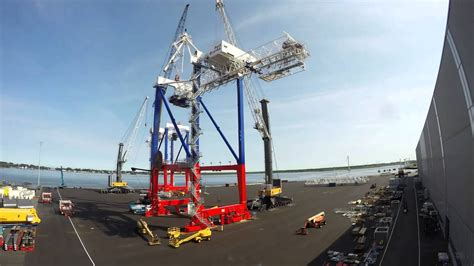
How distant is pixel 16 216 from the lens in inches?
1335

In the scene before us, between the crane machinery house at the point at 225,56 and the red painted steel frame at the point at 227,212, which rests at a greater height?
the crane machinery house at the point at 225,56

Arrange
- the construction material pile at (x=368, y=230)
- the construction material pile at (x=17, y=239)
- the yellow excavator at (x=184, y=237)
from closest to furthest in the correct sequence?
the construction material pile at (x=368, y=230) < the construction material pile at (x=17, y=239) < the yellow excavator at (x=184, y=237)

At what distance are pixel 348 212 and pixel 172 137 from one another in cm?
6285

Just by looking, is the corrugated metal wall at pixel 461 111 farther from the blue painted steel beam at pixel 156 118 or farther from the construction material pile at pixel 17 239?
the blue painted steel beam at pixel 156 118

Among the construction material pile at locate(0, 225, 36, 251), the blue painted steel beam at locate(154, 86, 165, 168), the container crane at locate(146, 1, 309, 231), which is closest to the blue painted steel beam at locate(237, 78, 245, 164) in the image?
the container crane at locate(146, 1, 309, 231)

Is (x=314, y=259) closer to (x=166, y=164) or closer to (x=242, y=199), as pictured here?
(x=242, y=199)

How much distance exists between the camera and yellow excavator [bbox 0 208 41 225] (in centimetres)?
3334

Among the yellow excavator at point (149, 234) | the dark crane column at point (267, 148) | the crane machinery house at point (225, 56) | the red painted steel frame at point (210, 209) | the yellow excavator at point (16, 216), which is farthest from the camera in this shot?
the dark crane column at point (267, 148)

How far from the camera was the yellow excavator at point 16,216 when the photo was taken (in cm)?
3334

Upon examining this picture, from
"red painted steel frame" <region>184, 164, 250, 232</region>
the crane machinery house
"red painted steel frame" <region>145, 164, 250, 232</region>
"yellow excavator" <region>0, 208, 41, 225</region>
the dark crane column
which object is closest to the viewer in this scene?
"yellow excavator" <region>0, 208, 41, 225</region>

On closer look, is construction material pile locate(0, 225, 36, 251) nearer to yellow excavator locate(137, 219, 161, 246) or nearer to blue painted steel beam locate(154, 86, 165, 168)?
yellow excavator locate(137, 219, 161, 246)

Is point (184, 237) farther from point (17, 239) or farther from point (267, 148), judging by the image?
point (267, 148)

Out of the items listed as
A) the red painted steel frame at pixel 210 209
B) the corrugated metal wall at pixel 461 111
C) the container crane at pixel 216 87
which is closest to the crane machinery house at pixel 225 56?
the container crane at pixel 216 87

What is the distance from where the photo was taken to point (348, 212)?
43.7m
